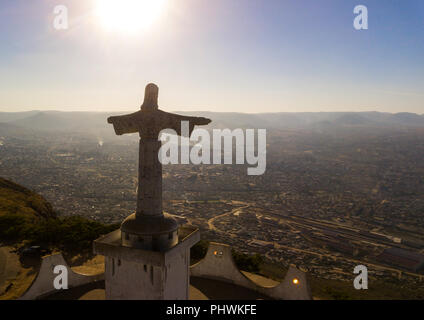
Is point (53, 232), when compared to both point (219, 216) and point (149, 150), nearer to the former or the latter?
point (149, 150)

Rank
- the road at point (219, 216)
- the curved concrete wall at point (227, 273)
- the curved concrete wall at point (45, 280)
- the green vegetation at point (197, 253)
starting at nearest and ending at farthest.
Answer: the curved concrete wall at point (45, 280) < the curved concrete wall at point (227, 273) < the green vegetation at point (197, 253) < the road at point (219, 216)

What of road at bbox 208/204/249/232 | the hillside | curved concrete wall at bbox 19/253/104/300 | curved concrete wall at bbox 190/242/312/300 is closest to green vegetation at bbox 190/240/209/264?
curved concrete wall at bbox 190/242/312/300

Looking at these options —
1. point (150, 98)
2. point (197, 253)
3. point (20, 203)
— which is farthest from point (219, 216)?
point (150, 98)

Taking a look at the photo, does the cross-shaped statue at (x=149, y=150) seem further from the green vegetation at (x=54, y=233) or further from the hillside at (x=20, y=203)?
the hillside at (x=20, y=203)

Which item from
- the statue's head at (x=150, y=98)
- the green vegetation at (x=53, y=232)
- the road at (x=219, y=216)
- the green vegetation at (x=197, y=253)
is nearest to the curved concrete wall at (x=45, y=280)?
the green vegetation at (x=53, y=232)

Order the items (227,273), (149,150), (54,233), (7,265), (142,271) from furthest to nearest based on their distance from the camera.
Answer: (54,233) → (7,265) → (227,273) → (149,150) → (142,271)

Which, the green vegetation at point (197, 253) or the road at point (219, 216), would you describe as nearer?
the green vegetation at point (197, 253)
